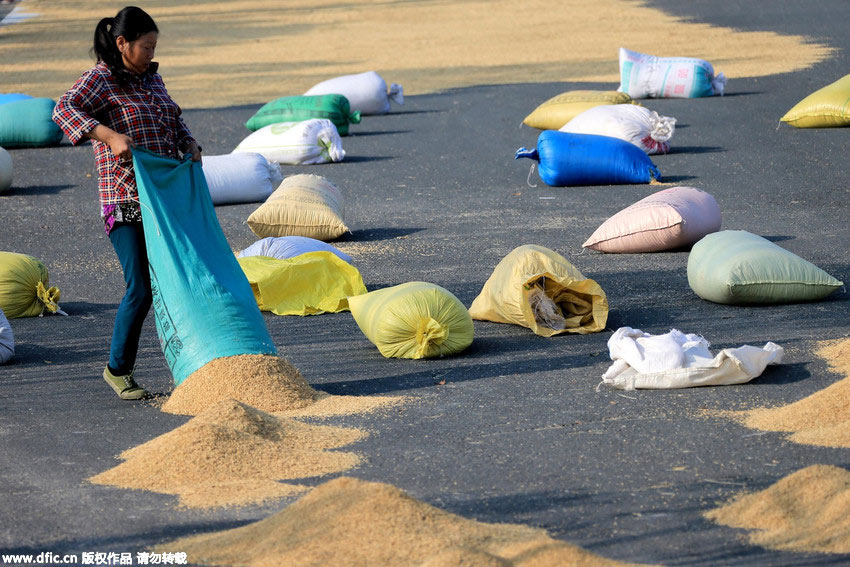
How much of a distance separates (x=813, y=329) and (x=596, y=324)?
116 cm

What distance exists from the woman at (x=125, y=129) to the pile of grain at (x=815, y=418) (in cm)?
282

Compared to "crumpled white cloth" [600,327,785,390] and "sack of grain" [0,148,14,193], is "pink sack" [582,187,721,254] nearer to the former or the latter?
"crumpled white cloth" [600,327,785,390]

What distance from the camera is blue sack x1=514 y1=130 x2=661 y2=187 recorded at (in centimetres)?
1128

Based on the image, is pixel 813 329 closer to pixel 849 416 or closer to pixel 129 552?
pixel 849 416

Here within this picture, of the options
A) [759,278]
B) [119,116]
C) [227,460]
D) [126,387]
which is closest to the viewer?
[227,460]

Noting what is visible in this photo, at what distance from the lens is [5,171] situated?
40.1 feet

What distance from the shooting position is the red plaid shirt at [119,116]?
538cm

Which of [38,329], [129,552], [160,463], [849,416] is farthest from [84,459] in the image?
[849,416]

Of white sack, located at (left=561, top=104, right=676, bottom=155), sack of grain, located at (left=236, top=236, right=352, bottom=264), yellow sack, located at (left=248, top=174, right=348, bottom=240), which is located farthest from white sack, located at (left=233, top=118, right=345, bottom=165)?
sack of grain, located at (left=236, top=236, right=352, bottom=264)

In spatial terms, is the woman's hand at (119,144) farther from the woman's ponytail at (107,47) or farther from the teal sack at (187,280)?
the woman's ponytail at (107,47)

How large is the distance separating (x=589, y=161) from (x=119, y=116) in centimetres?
651

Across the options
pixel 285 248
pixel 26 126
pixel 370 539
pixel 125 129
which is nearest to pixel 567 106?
pixel 26 126

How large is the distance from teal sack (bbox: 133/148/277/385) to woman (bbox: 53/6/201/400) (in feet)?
0.31

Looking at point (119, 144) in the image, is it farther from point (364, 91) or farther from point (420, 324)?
point (364, 91)
